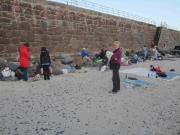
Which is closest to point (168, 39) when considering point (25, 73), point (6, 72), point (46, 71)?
point (46, 71)

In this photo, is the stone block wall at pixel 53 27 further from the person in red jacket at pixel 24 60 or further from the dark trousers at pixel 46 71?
the dark trousers at pixel 46 71

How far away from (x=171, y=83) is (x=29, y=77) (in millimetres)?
5488

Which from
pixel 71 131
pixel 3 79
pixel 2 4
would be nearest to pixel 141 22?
pixel 2 4

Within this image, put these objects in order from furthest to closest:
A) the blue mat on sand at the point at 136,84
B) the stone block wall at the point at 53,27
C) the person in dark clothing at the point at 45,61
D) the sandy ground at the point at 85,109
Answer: the stone block wall at the point at 53,27 → the person in dark clothing at the point at 45,61 → the blue mat on sand at the point at 136,84 → the sandy ground at the point at 85,109

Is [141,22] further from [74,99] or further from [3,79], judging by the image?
[74,99]

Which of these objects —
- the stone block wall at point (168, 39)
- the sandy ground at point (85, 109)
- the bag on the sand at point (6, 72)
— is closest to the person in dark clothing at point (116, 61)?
the sandy ground at point (85, 109)

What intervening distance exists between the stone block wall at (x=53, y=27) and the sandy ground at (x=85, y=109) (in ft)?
15.3

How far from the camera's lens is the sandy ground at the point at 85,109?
593cm

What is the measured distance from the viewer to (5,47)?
577 inches

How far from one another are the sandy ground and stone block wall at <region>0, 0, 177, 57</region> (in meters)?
4.67

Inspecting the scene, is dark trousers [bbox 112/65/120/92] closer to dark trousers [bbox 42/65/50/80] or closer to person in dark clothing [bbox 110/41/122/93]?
person in dark clothing [bbox 110/41/122/93]

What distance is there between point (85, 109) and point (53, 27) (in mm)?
11579

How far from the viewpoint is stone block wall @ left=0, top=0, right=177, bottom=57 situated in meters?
15.0

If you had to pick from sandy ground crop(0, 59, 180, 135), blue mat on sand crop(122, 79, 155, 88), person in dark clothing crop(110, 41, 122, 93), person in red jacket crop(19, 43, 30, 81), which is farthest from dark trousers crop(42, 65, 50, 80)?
person in dark clothing crop(110, 41, 122, 93)
